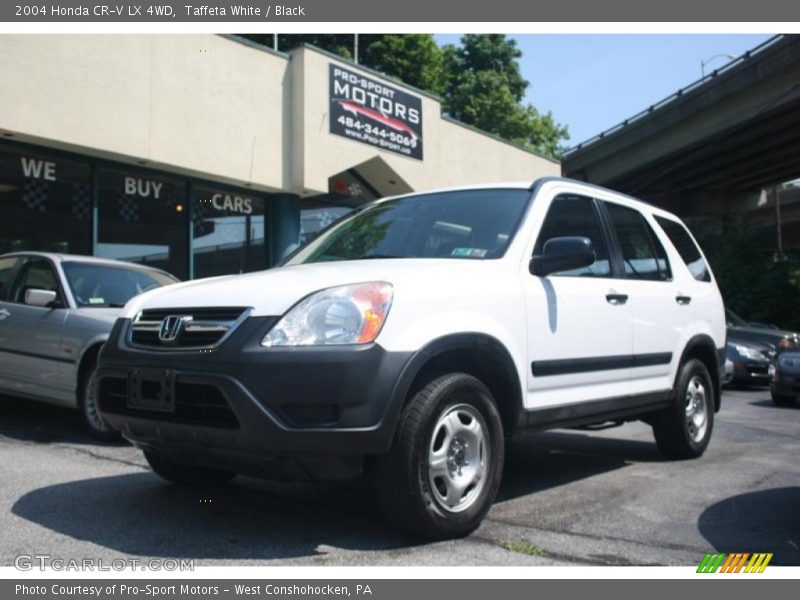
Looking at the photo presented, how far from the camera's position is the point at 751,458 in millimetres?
6078

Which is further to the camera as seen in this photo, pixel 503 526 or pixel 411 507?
pixel 503 526

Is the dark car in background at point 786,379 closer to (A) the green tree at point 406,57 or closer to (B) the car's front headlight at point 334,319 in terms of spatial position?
(B) the car's front headlight at point 334,319

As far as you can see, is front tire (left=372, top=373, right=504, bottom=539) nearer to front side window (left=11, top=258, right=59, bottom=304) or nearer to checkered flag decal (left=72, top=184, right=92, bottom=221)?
front side window (left=11, top=258, right=59, bottom=304)

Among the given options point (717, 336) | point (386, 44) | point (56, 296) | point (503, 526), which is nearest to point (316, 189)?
point (56, 296)

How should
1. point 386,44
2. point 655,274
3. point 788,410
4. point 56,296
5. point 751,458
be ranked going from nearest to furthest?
point 655,274 → point 751,458 → point 56,296 → point 788,410 → point 386,44

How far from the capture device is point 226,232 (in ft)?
45.6

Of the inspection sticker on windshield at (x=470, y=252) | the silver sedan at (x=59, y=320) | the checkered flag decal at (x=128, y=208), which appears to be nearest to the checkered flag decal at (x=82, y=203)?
the checkered flag decal at (x=128, y=208)

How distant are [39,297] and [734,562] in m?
5.58

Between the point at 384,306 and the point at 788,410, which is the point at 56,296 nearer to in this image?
the point at 384,306

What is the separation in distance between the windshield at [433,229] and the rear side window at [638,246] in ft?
3.58

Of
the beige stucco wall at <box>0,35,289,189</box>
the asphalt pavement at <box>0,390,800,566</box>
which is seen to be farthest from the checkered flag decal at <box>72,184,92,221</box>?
the asphalt pavement at <box>0,390,800,566</box>

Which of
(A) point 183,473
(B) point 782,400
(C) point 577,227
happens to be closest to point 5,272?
(A) point 183,473

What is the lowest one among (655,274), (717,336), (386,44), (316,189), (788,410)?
(788,410)
